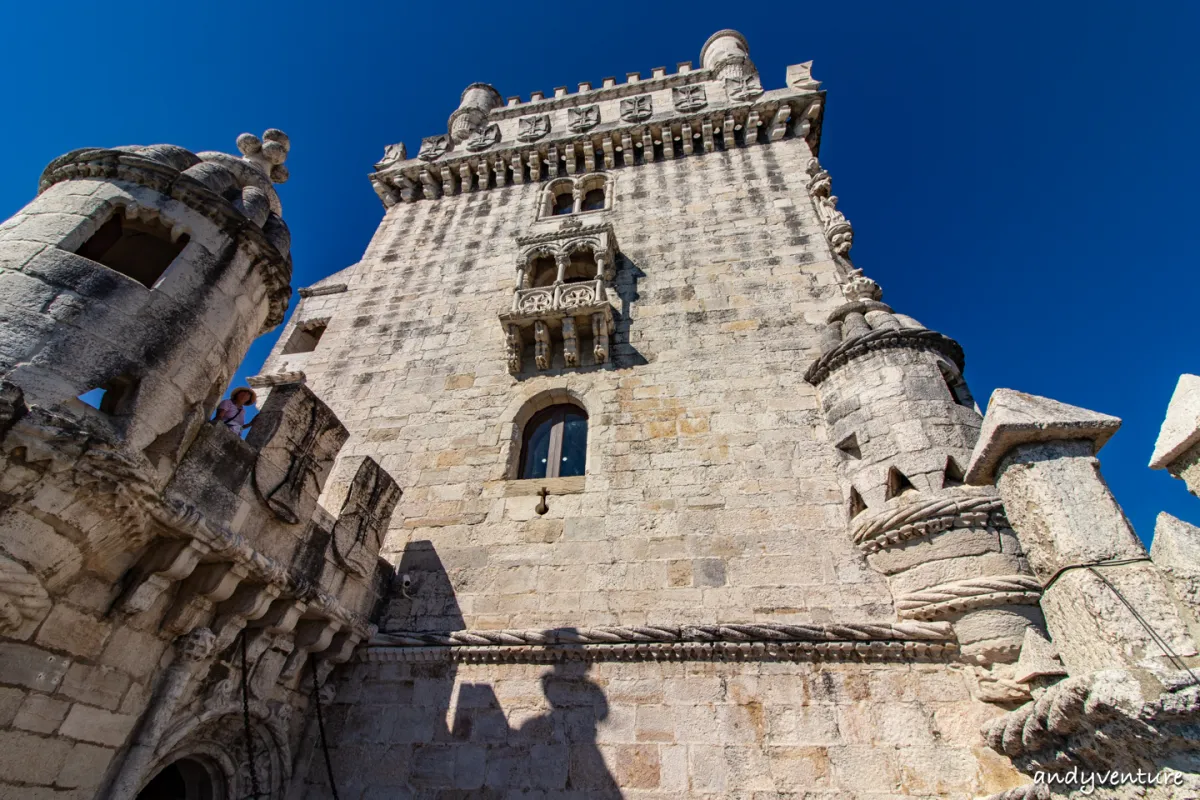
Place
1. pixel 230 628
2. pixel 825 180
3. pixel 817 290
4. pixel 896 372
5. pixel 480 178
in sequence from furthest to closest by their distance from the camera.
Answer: pixel 480 178 → pixel 825 180 → pixel 817 290 → pixel 896 372 → pixel 230 628

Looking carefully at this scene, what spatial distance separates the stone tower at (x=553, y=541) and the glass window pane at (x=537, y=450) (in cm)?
4

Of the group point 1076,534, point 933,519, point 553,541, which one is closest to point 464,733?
point 553,541

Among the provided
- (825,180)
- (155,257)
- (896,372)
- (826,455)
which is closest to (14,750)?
(155,257)

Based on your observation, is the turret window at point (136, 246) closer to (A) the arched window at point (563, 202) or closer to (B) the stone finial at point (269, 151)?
(B) the stone finial at point (269, 151)

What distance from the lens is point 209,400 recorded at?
475 cm

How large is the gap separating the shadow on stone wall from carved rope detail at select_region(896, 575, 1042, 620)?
2.94 m

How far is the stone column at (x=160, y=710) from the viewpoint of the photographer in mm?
4012

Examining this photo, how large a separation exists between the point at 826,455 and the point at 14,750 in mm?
6941

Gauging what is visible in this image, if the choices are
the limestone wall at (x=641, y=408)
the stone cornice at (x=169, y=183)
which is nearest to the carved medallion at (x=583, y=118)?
the limestone wall at (x=641, y=408)

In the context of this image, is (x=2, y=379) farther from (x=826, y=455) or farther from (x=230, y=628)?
(x=826, y=455)

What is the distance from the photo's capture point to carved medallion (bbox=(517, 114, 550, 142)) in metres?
13.3

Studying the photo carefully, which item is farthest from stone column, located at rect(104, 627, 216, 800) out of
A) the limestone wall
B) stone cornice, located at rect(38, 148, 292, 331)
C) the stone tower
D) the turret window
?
stone cornice, located at rect(38, 148, 292, 331)

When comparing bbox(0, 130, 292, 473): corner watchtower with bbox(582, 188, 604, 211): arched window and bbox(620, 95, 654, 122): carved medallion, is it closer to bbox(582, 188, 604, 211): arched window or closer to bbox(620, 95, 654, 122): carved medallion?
bbox(582, 188, 604, 211): arched window

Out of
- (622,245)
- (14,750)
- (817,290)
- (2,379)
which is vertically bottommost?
(14,750)
